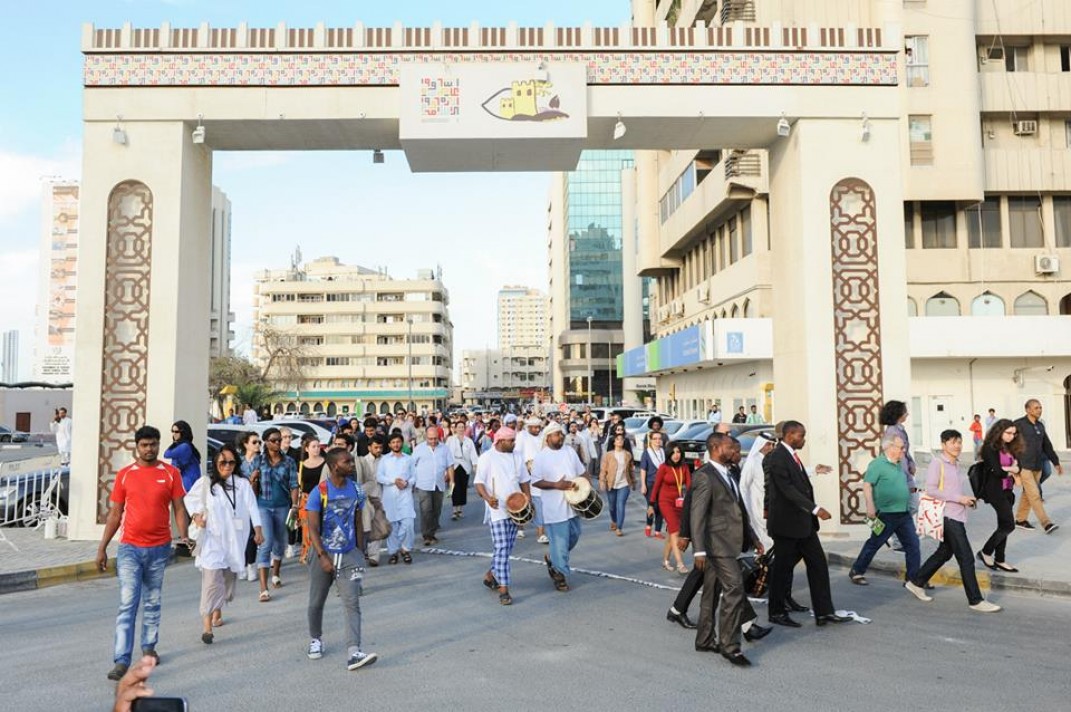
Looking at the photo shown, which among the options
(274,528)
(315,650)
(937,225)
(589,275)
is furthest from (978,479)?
(589,275)

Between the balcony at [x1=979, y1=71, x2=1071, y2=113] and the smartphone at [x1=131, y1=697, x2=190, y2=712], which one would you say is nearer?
the smartphone at [x1=131, y1=697, x2=190, y2=712]

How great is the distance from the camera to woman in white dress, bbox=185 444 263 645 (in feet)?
22.3

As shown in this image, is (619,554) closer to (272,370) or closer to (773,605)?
(773,605)

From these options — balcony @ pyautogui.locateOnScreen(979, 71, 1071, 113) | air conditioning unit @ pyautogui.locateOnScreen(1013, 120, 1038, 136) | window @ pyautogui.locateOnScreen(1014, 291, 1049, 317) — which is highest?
balcony @ pyautogui.locateOnScreen(979, 71, 1071, 113)

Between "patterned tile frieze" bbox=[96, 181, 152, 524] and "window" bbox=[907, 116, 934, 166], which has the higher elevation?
"window" bbox=[907, 116, 934, 166]

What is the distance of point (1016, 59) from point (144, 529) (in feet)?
118

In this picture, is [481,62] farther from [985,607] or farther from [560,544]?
[985,607]

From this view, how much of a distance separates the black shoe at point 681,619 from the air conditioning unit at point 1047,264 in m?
29.3

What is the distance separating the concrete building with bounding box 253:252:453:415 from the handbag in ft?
245

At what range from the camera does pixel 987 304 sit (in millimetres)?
30906

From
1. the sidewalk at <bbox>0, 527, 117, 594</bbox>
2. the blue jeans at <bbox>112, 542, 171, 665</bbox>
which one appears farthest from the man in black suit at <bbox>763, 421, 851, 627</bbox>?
the sidewalk at <bbox>0, 527, 117, 594</bbox>

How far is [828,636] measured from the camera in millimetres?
6695

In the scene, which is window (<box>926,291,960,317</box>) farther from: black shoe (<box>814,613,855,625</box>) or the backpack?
black shoe (<box>814,613,855,625</box>)

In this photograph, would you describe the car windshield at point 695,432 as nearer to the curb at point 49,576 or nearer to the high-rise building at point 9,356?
the curb at point 49,576
